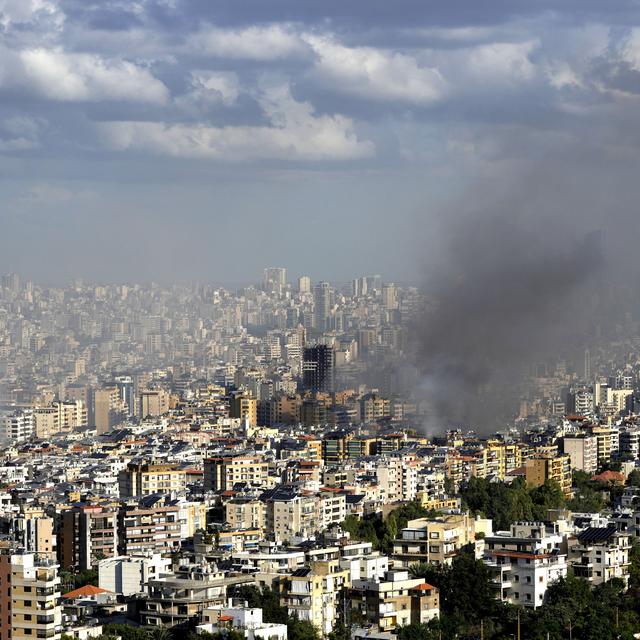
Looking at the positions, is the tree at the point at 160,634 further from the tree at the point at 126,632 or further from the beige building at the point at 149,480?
the beige building at the point at 149,480

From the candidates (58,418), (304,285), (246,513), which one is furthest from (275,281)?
(246,513)

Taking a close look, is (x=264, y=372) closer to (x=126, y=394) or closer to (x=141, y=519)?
(x=126, y=394)

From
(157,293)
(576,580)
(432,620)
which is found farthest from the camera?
(157,293)

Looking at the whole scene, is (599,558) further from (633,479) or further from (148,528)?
(633,479)

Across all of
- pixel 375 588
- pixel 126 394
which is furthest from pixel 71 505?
pixel 126 394

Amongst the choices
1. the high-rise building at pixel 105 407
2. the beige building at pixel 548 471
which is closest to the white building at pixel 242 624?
the beige building at pixel 548 471

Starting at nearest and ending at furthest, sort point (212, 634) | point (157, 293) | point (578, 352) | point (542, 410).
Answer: point (212, 634) < point (542, 410) < point (578, 352) < point (157, 293)
